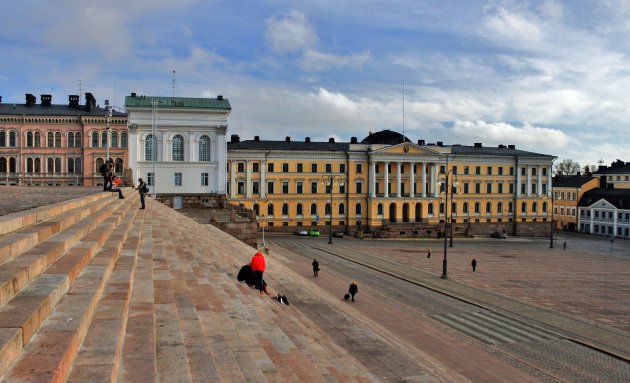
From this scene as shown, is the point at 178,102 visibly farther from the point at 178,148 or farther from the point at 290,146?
the point at 290,146

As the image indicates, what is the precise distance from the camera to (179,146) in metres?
54.7

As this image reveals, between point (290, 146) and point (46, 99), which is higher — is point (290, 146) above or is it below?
below

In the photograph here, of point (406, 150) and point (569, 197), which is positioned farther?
point (569, 197)

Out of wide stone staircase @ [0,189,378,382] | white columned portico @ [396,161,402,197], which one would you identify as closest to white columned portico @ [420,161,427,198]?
white columned portico @ [396,161,402,197]

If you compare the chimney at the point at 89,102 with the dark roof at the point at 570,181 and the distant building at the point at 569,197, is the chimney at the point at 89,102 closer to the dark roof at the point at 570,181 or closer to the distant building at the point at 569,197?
the distant building at the point at 569,197

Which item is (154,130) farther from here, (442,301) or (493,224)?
(493,224)

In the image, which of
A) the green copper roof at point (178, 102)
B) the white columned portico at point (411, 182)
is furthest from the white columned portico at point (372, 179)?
the green copper roof at point (178, 102)

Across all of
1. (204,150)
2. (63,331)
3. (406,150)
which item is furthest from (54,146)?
(63,331)

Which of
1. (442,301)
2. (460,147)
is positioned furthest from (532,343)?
(460,147)

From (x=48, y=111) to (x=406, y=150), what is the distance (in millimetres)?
47037

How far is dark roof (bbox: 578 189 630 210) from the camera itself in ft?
283

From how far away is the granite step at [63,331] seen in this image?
411 cm

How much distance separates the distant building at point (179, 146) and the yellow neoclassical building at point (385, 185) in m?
13.0

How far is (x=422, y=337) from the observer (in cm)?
1892
